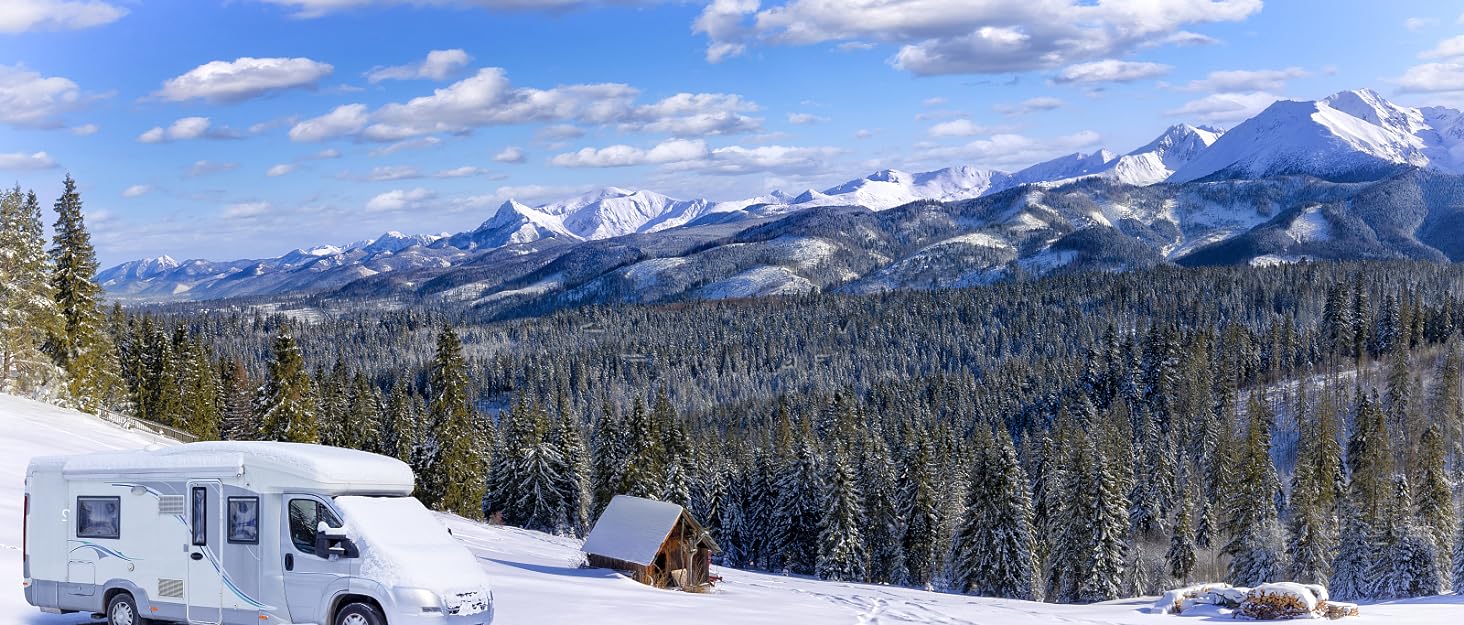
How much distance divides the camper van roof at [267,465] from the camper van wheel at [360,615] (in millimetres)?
1978

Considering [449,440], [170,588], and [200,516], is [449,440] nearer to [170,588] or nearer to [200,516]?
[170,588]

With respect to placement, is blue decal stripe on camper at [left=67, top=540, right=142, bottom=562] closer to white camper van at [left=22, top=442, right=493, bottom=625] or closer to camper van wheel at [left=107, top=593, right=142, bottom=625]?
white camper van at [left=22, top=442, right=493, bottom=625]

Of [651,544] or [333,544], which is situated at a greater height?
[333,544]

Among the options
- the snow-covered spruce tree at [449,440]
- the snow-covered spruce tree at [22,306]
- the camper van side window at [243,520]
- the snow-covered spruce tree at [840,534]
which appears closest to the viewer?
the camper van side window at [243,520]

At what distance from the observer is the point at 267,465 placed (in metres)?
19.0

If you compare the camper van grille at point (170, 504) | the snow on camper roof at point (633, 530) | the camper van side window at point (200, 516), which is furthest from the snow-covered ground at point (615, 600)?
the camper van side window at point (200, 516)

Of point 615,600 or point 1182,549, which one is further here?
point 1182,549

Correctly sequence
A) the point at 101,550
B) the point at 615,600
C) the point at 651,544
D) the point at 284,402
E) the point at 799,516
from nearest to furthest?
the point at 101,550, the point at 615,600, the point at 651,544, the point at 284,402, the point at 799,516

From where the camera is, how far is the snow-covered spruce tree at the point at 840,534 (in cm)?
7400

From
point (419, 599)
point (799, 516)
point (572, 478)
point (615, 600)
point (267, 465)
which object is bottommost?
point (799, 516)

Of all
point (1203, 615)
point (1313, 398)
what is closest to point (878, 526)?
point (1203, 615)

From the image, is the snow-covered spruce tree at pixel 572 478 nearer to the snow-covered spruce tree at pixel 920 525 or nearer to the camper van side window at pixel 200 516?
the snow-covered spruce tree at pixel 920 525

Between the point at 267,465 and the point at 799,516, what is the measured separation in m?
62.3

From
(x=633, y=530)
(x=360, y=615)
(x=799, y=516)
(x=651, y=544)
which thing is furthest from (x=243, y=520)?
(x=799, y=516)
